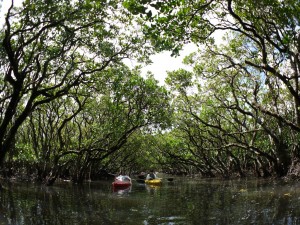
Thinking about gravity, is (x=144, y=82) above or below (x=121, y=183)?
above

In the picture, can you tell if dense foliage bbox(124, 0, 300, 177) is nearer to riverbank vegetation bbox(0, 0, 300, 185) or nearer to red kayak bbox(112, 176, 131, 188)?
riverbank vegetation bbox(0, 0, 300, 185)

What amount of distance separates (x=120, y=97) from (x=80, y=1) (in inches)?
560

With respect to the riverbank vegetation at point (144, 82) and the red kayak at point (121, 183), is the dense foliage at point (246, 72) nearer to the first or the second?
the riverbank vegetation at point (144, 82)

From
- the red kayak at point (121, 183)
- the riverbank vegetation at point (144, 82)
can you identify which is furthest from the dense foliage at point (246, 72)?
the red kayak at point (121, 183)

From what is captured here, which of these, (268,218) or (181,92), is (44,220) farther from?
(181,92)

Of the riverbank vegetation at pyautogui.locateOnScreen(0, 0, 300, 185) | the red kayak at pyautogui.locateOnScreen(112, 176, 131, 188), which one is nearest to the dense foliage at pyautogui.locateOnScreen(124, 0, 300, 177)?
the riverbank vegetation at pyautogui.locateOnScreen(0, 0, 300, 185)

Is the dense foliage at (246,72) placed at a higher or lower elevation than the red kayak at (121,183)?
higher

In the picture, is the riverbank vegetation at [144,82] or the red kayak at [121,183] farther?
the red kayak at [121,183]

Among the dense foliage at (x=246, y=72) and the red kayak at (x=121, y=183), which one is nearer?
the dense foliage at (x=246, y=72)

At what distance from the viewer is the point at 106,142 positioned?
33250 millimetres

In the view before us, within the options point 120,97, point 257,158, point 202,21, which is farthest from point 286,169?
point 202,21

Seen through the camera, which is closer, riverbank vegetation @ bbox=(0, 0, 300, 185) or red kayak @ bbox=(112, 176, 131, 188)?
riverbank vegetation @ bbox=(0, 0, 300, 185)

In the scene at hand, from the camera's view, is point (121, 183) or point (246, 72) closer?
point (246, 72)

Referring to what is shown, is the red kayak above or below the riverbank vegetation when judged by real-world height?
below
